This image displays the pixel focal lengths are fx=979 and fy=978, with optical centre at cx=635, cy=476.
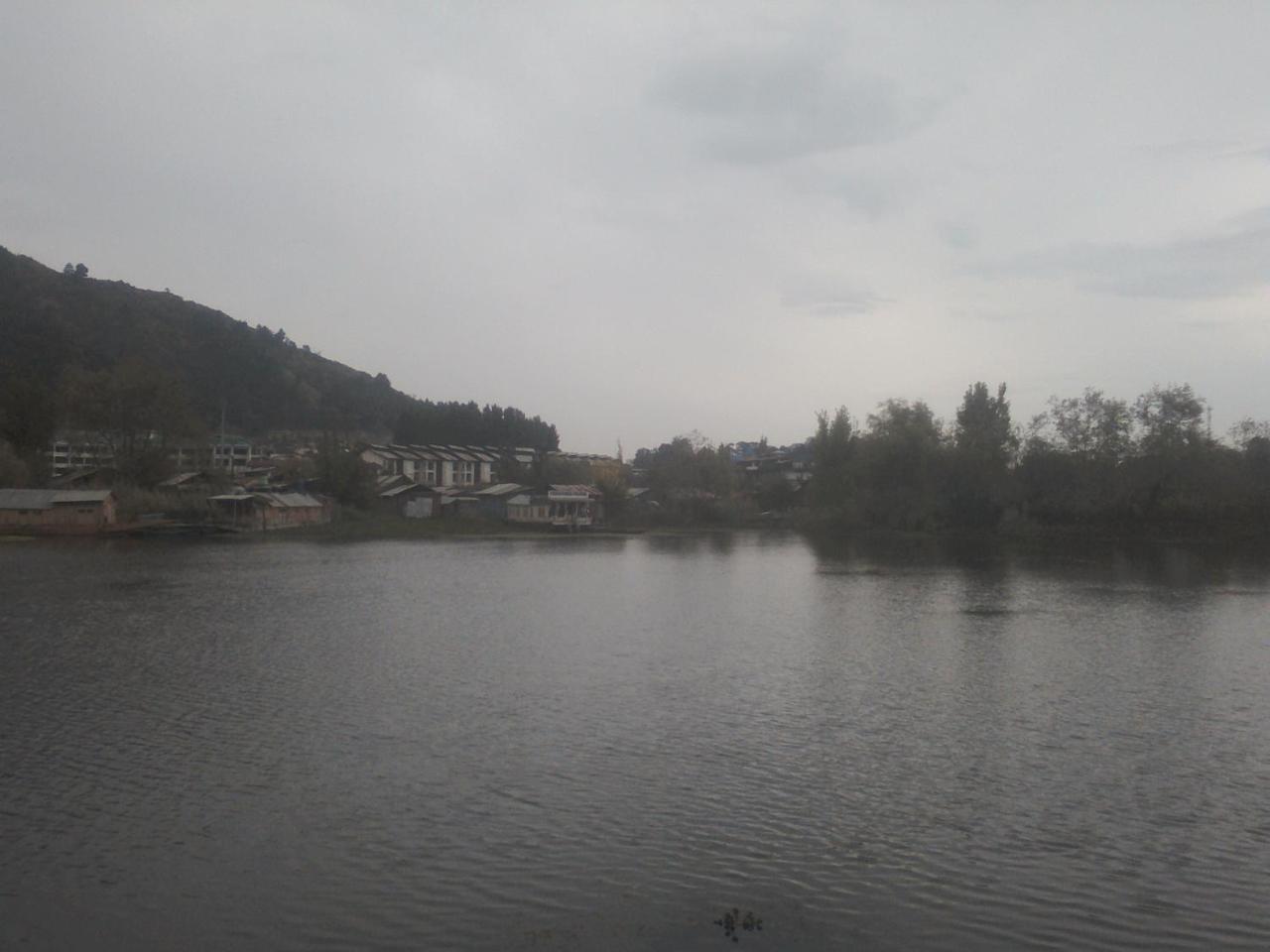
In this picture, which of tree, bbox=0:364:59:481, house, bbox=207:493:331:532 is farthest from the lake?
tree, bbox=0:364:59:481

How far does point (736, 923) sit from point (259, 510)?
5242 centimetres

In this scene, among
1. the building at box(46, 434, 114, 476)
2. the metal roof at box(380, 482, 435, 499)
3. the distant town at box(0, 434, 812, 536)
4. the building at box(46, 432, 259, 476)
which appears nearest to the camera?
the distant town at box(0, 434, 812, 536)

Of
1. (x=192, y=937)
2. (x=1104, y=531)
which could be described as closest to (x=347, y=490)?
(x=1104, y=531)

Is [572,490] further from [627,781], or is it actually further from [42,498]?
[627,781]

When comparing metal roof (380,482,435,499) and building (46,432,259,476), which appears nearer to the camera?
building (46,432,259,476)

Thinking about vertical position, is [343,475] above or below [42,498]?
above

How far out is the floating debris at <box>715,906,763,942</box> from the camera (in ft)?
20.9

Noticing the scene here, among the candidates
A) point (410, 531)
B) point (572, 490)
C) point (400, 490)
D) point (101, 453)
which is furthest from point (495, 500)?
point (101, 453)

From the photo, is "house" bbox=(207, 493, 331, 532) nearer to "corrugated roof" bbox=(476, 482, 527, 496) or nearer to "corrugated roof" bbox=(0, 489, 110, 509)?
"corrugated roof" bbox=(0, 489, 110, 509)

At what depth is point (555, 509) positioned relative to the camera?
220 feet

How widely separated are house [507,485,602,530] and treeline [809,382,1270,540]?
54.5ft

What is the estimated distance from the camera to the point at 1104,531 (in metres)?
55.4

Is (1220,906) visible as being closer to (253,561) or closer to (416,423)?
(253,561)

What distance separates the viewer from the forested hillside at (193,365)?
80294 mm
